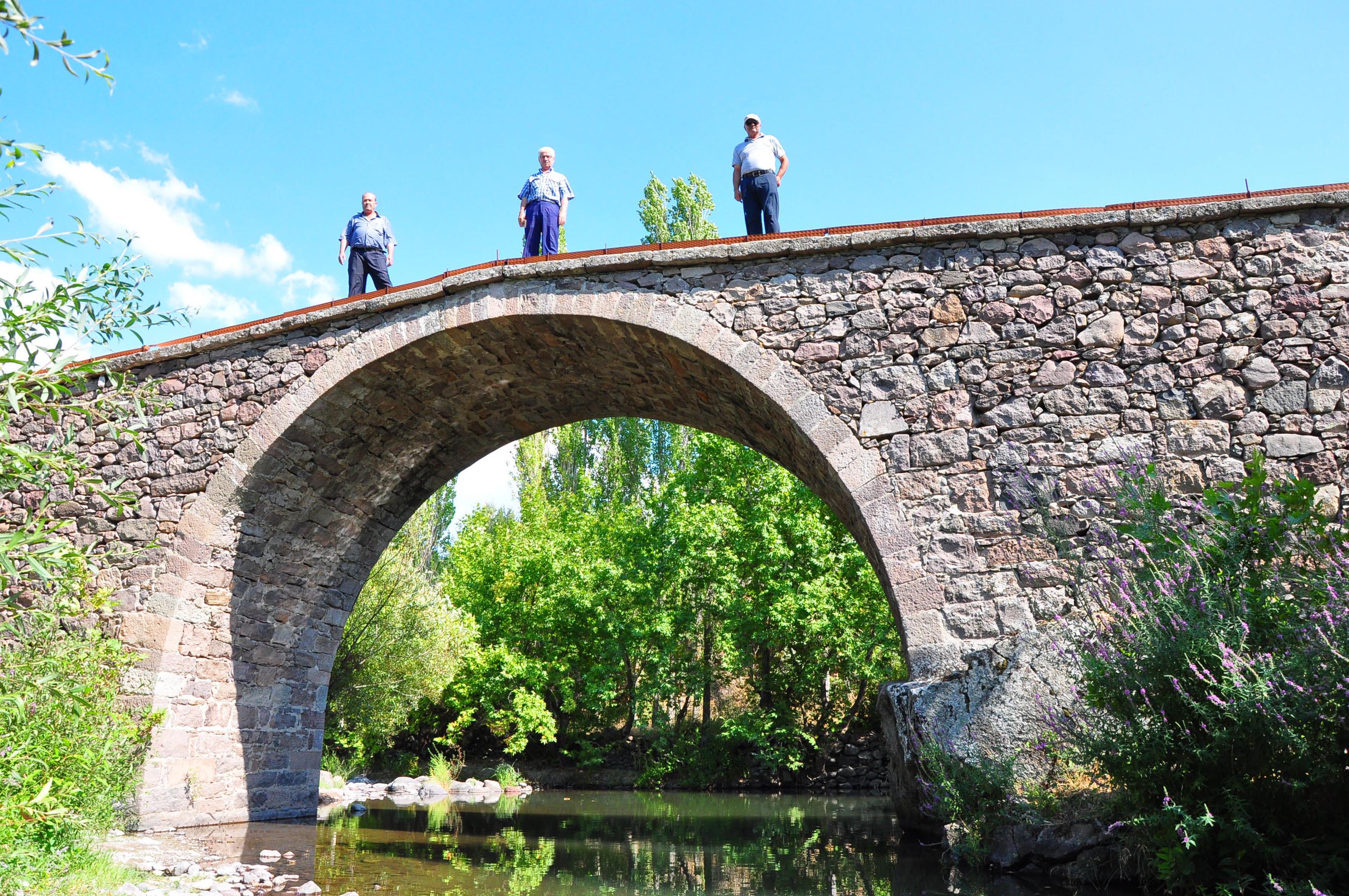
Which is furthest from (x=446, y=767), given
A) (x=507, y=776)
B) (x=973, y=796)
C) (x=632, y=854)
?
(x=973, y=796)

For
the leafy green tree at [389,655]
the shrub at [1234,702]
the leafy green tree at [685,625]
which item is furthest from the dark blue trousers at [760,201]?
the leafy green tree at [685,625]

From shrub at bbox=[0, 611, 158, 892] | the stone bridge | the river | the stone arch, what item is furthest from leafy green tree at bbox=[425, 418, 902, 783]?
shrub at bbox=[0, 611, 158, 892]

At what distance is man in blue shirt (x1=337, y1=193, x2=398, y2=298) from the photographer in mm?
9008

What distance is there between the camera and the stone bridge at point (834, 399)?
6078mm

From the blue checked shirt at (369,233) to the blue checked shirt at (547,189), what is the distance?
4.55 ft

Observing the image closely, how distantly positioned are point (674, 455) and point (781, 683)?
8.66 meters

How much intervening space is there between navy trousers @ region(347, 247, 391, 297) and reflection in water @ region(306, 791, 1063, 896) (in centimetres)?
488

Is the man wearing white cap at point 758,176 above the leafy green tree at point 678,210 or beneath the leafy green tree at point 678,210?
beneath

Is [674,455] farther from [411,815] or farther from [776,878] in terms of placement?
[776,878]

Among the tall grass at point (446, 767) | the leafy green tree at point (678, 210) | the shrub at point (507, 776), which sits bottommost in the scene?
the shrub at point (507, 776)

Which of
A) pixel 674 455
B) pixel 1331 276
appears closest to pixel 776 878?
pixel 1331 276

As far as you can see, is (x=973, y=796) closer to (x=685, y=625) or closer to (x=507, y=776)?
(x=685, y=625)

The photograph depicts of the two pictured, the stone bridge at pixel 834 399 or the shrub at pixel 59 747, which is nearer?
the shrub at pixel 59 747

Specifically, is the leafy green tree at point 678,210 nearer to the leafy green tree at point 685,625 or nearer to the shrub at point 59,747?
the leafy green tree at point 685,625
